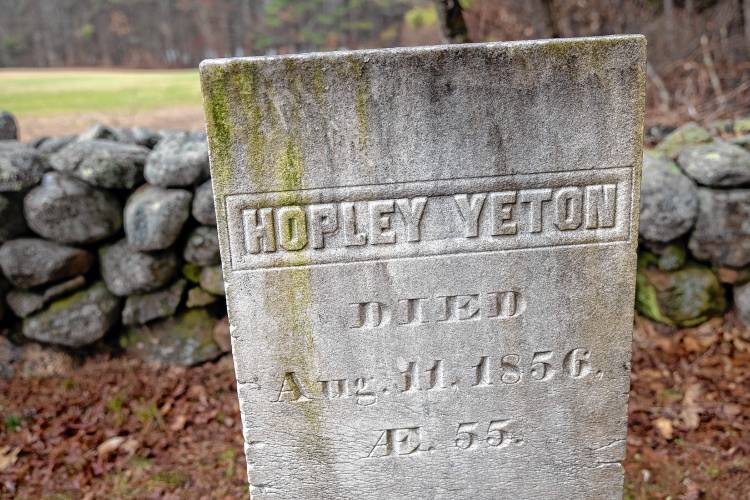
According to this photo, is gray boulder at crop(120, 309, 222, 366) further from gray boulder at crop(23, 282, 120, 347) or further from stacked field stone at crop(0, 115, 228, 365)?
gray boulder at crop(23, 282, 120, 347)

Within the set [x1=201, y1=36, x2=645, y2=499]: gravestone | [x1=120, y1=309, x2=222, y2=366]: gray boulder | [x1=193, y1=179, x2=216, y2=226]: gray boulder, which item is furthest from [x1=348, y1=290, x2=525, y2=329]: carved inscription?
[x1=120, y1=309, x2=222, y2=366]: gray boulder

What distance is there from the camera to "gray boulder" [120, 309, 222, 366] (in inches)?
179

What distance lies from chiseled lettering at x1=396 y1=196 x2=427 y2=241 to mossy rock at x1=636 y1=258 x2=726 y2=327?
2868mm

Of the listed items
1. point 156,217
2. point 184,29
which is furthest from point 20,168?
point 184,29

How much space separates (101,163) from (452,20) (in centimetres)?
241

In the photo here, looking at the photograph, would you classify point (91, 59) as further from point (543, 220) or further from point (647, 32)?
point (543, 220)

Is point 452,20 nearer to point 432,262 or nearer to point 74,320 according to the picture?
point 432,262

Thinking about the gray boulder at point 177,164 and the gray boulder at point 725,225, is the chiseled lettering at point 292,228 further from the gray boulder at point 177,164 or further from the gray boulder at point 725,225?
the gray boulder at point 725,225

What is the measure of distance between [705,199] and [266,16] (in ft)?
52.2

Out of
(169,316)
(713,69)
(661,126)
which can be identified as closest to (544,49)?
(169,316)

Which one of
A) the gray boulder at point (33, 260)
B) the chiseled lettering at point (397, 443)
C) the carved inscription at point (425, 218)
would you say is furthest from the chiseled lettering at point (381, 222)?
the gray boulder at point (33, 260)

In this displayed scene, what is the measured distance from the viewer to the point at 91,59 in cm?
1803

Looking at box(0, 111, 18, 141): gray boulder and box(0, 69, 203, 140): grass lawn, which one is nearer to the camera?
box(0, 111, 18, 141): gray boulder

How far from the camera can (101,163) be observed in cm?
427
